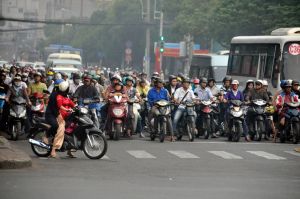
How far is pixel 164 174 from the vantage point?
15.2 m

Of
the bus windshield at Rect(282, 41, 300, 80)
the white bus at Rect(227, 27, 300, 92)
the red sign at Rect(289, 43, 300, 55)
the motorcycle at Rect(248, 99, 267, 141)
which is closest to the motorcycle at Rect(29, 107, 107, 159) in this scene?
the motorcycle at Rect(248, 99, 267, 141)

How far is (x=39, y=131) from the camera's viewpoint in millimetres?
17984

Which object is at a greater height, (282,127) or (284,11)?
(284,11)

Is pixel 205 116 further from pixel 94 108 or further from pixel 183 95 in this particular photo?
pixel 94 108

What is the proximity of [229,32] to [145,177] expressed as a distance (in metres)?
44.4

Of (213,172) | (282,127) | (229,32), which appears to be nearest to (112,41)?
(229,32)

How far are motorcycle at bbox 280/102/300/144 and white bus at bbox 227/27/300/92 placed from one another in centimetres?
427

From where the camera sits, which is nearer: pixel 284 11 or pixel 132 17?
pixel 284 11

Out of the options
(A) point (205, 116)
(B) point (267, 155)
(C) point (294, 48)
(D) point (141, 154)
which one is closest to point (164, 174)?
(D) point (141, 154)

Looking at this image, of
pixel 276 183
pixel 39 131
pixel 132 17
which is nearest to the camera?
pixel 276 183

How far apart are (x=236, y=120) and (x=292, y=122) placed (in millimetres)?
1412

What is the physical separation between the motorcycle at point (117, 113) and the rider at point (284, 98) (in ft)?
12.9

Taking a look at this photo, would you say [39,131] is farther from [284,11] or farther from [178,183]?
[284,11]

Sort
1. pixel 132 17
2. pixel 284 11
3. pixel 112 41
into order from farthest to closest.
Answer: pixel 112 41 < pixel 132 17 < pixel 284 11
